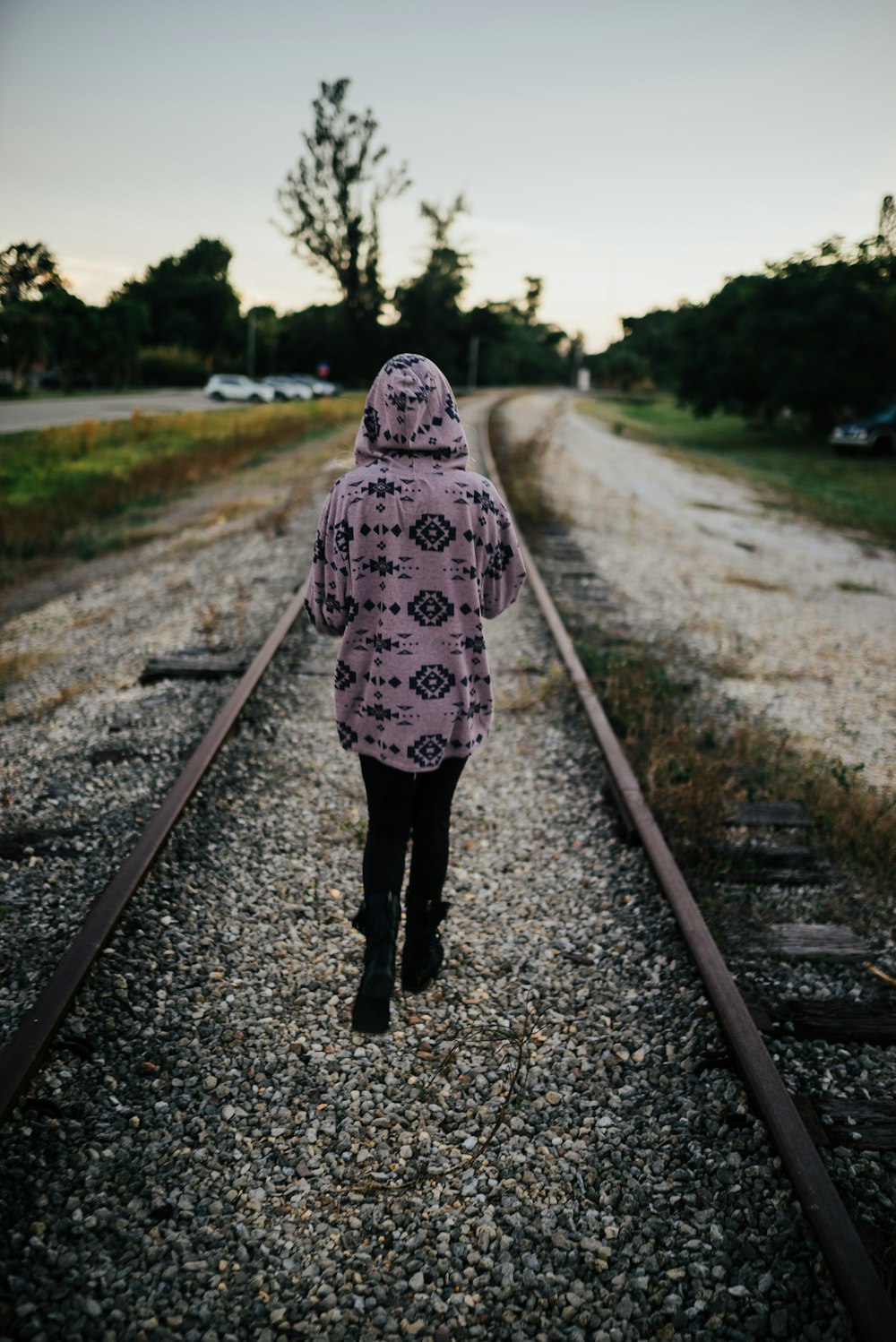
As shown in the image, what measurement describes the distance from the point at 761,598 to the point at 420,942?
6846mm

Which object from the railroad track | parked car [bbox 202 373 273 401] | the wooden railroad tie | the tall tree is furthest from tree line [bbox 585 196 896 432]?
the tall tree

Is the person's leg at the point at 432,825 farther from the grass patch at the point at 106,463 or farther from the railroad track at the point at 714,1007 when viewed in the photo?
the grass patch at the point at 106,463

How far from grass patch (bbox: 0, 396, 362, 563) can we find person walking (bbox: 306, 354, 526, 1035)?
8.05 metres

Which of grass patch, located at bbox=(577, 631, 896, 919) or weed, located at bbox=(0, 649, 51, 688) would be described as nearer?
grass patch, located at bbox=(577, 631, 896, 919)

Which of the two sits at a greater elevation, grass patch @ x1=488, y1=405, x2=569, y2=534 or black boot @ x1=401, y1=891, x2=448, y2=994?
grass patch @ x1=488, y1=405, x2=569, y2=534

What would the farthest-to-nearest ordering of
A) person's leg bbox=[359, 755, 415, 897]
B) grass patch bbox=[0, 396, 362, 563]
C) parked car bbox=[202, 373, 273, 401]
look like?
parked car bbox=[202, 373, 273, 401], grass patch bbox=[0, 396, 362, 563], person's leg bbox=[359, 755, 415, 897]

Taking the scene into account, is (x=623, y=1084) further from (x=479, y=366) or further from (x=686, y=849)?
(x=479, y=366)

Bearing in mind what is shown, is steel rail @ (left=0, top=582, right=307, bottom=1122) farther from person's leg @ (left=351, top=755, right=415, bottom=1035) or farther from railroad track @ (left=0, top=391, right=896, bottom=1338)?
person's leg @ (left=351, top=755, right=415, bottom=1035)

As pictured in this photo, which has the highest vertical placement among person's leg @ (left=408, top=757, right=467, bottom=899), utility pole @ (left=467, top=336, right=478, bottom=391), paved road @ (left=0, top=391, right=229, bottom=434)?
utility pole @ (left=467, top=336, right=478, bottom=391)

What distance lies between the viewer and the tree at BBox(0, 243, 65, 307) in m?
13.7

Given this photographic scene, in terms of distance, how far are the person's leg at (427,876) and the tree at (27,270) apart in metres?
14.7

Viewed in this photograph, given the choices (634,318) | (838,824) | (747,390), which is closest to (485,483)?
(838,824)

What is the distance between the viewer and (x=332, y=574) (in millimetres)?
2311

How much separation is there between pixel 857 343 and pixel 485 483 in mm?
24027
